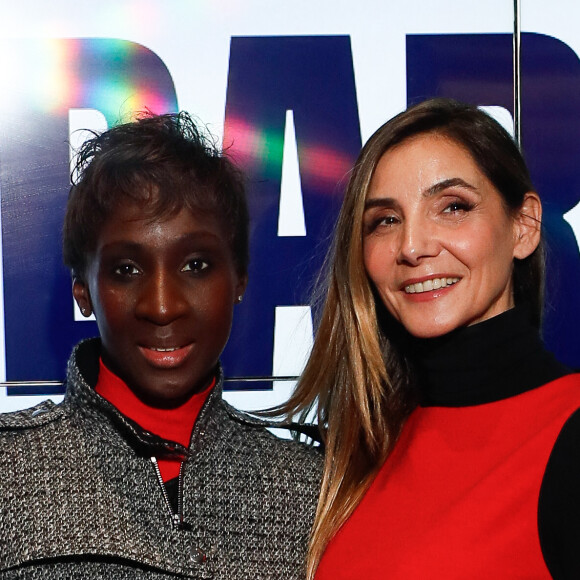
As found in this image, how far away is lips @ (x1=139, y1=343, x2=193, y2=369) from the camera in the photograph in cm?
174

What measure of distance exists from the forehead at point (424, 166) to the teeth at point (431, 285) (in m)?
0.17

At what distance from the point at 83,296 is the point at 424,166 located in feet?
2.26

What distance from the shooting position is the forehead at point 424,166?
1.81m

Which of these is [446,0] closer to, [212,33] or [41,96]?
[212,33]

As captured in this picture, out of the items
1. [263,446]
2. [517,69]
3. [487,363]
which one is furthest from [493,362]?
[517,69]

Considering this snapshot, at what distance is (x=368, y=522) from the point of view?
1818mm

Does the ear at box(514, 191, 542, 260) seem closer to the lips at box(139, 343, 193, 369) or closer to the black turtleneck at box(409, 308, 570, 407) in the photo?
the black turtleneck at box(409, 308, 570, 407)

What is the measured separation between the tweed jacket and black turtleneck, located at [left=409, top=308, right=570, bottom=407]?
1.12 ft

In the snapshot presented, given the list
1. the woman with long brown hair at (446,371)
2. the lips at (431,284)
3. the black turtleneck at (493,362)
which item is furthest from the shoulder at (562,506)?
the lips at (431,284)

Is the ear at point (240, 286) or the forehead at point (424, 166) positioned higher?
the forehead at point (424, 166)

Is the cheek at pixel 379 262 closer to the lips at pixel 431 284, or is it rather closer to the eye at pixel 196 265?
the lips at pixel 431 284

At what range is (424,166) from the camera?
1822mm

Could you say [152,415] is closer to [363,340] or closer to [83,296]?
[83,296]

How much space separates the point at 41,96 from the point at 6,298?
0.48 metres
